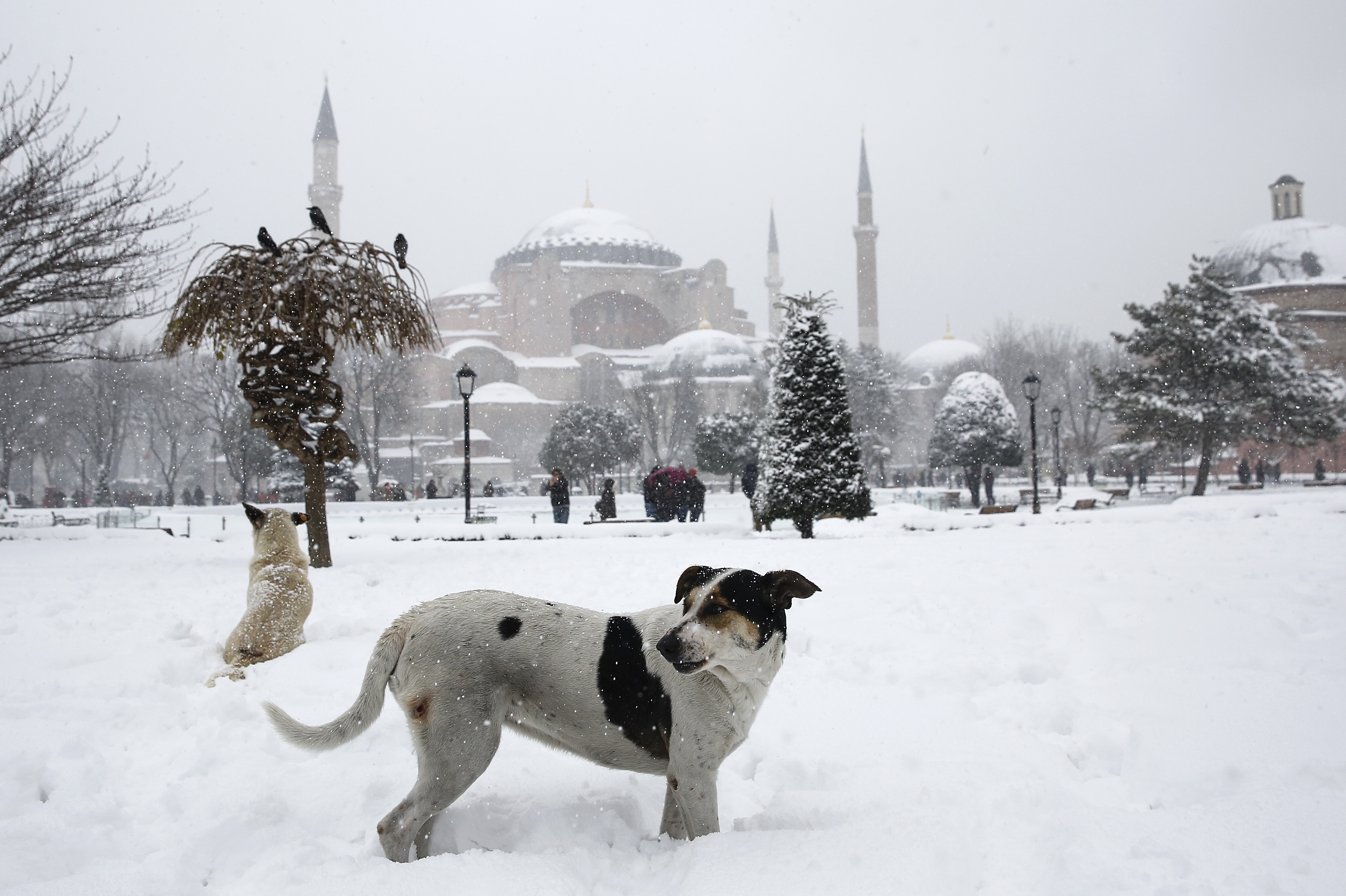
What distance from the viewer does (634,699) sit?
9.16 feet

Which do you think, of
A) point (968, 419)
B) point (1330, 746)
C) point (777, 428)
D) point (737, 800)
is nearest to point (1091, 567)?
point (1330, 746)


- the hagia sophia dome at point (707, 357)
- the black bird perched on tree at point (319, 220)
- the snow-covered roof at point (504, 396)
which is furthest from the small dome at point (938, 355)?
the black bird perched on tree at point (319, 220)

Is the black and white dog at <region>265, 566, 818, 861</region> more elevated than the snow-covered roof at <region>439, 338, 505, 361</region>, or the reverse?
the snow-covered roof at <region>439, 338, 505, 361</region>

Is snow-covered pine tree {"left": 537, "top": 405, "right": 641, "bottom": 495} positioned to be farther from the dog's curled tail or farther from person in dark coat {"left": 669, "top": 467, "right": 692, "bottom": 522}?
the dog's curled tail

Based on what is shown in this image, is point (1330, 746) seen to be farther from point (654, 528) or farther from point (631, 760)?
point (654, 528)

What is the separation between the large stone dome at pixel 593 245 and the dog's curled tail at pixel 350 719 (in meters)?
67.8

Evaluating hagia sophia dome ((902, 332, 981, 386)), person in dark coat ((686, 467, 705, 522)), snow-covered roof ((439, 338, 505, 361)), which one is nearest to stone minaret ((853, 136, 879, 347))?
hagia sophia dome ((902, 332, 981, 386))

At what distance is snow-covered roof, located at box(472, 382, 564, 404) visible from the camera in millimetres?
54312

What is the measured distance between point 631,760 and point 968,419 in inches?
1150

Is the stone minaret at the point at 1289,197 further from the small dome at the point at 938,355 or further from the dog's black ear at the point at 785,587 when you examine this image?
the dog's black ear at the point at 785,587

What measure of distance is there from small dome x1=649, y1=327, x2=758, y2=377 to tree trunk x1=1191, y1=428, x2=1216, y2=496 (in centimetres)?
3111

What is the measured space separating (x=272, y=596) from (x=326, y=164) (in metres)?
54.4

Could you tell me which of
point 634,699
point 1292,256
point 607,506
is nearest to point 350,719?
point 634,699

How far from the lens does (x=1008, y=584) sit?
6746mm
